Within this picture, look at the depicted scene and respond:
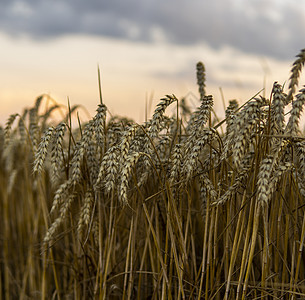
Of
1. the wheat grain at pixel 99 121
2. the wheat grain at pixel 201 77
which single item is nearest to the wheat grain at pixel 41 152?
the wheat grain at pixel 99 121

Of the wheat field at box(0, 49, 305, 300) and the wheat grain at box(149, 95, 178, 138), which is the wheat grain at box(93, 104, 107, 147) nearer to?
the wheat field at box(0, 49, 305, 300)

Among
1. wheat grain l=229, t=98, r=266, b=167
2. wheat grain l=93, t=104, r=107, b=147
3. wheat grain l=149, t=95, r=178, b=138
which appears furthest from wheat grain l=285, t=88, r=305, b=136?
wheat grain l=93, t=104, r=107, b=147

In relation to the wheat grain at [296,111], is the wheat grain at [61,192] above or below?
below

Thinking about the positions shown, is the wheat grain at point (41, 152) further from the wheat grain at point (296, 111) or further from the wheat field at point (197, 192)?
the wheat grain at point (296, 111)

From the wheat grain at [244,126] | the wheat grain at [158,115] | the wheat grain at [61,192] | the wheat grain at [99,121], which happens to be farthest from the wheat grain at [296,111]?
the wheat grain at [61,192]

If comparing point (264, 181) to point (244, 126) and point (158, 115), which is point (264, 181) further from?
point (158, 115)

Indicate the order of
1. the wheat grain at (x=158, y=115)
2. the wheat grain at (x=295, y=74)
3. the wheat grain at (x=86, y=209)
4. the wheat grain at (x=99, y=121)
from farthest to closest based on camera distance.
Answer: the wheat grain at (x=86, y=209) < the wheat grain at (x=99, y=121) < the wheat grain at (x=158, y=115) < the wheat grain at (x=295, y=74)

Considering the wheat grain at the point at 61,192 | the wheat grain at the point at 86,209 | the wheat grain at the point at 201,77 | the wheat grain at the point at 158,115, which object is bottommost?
the wheat grain at the point at 86,209

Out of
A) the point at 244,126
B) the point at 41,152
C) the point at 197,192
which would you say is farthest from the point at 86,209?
the point at 244,126

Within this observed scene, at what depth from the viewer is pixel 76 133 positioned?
261 centimetres

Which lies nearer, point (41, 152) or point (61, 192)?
point (41, 152)

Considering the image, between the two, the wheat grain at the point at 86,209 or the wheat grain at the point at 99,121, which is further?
the wheat grain at the point at 86,209

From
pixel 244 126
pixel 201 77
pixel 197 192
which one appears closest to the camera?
pixel 244 126

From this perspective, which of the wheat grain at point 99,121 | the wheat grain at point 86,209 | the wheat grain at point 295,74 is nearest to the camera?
the wheat grain at point 295,74
